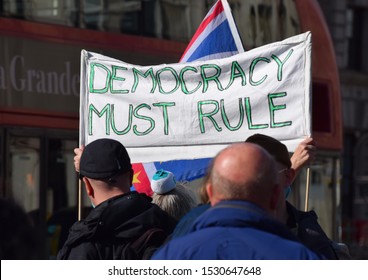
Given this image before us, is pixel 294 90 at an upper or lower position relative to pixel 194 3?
lower

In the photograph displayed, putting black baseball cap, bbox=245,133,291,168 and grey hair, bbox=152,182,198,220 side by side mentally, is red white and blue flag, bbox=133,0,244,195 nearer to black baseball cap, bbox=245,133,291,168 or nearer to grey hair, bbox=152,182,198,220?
grey hair, bbox=152,182,198,220

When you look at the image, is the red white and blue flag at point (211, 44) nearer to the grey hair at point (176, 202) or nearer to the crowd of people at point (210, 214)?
the grey hair at point (176, 202)

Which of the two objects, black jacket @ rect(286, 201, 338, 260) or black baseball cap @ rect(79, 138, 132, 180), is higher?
black baseball cap @ rect(79, 138, 132, 180)

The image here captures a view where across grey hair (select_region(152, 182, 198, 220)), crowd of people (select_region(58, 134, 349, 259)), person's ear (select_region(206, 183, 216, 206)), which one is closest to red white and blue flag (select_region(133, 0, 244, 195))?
grey hair (select_region(152, 182, 198, 220))

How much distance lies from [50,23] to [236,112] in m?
3.55

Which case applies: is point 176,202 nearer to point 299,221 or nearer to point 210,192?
point 299,221

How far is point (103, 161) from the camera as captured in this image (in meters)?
4.14

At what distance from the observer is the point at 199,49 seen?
7004 millimetres

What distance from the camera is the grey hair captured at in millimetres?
5047

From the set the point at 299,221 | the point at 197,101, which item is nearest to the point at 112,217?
the point at 299,221

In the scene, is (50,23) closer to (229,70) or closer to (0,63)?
(0,63)

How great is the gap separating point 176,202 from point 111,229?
1.07 meters

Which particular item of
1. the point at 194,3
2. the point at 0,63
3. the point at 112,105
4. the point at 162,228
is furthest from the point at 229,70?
the point at 194,3

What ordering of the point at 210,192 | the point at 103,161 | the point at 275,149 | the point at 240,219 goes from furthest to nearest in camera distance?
the point at 275,149, the point at 103,161, the point at 210,192, the point at 240,219
